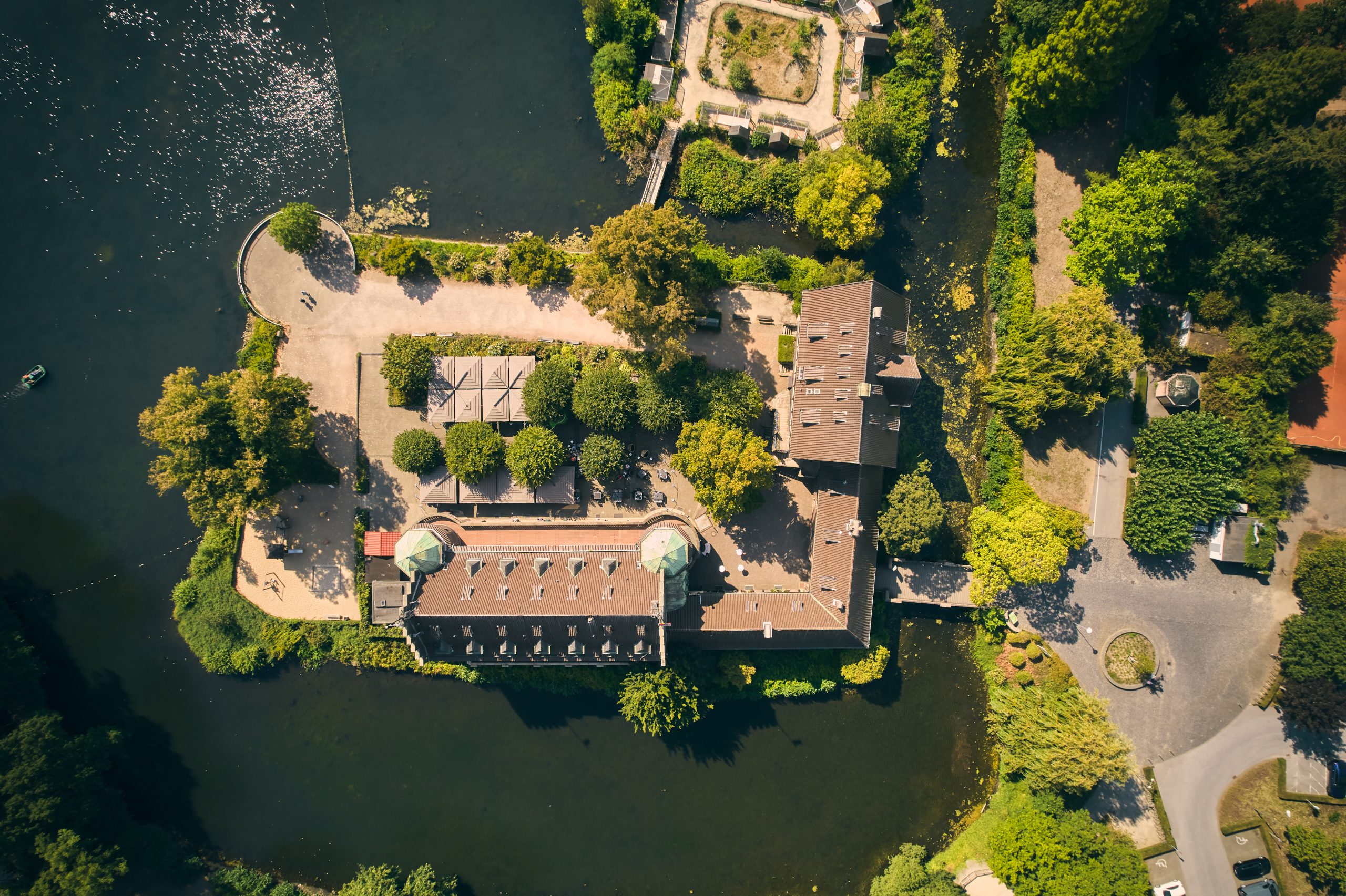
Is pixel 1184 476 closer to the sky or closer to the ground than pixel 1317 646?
closer to the sky

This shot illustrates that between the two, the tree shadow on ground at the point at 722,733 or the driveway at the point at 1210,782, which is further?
the tree shadow on ground at the point at 722,733

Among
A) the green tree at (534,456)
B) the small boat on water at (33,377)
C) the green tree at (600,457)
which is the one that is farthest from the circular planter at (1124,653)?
the small boat on water at (33,377)

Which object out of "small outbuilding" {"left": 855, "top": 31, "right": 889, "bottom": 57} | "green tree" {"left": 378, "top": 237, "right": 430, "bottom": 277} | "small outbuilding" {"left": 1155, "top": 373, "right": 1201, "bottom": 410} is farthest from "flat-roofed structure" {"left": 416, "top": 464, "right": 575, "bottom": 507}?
"small outbuilding" {"left": 1155, "top": 373, "right": 1201, "bottom": 410}

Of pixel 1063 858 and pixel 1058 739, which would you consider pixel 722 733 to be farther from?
pixel 1063 858

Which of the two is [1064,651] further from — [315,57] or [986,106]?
[315,57]

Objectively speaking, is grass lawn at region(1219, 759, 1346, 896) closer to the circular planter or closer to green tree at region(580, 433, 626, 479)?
the circular planter

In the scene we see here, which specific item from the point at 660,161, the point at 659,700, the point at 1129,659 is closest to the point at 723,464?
the point at 659,700

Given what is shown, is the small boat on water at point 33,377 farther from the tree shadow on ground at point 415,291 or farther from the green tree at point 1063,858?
the green tree at point 1063,858
